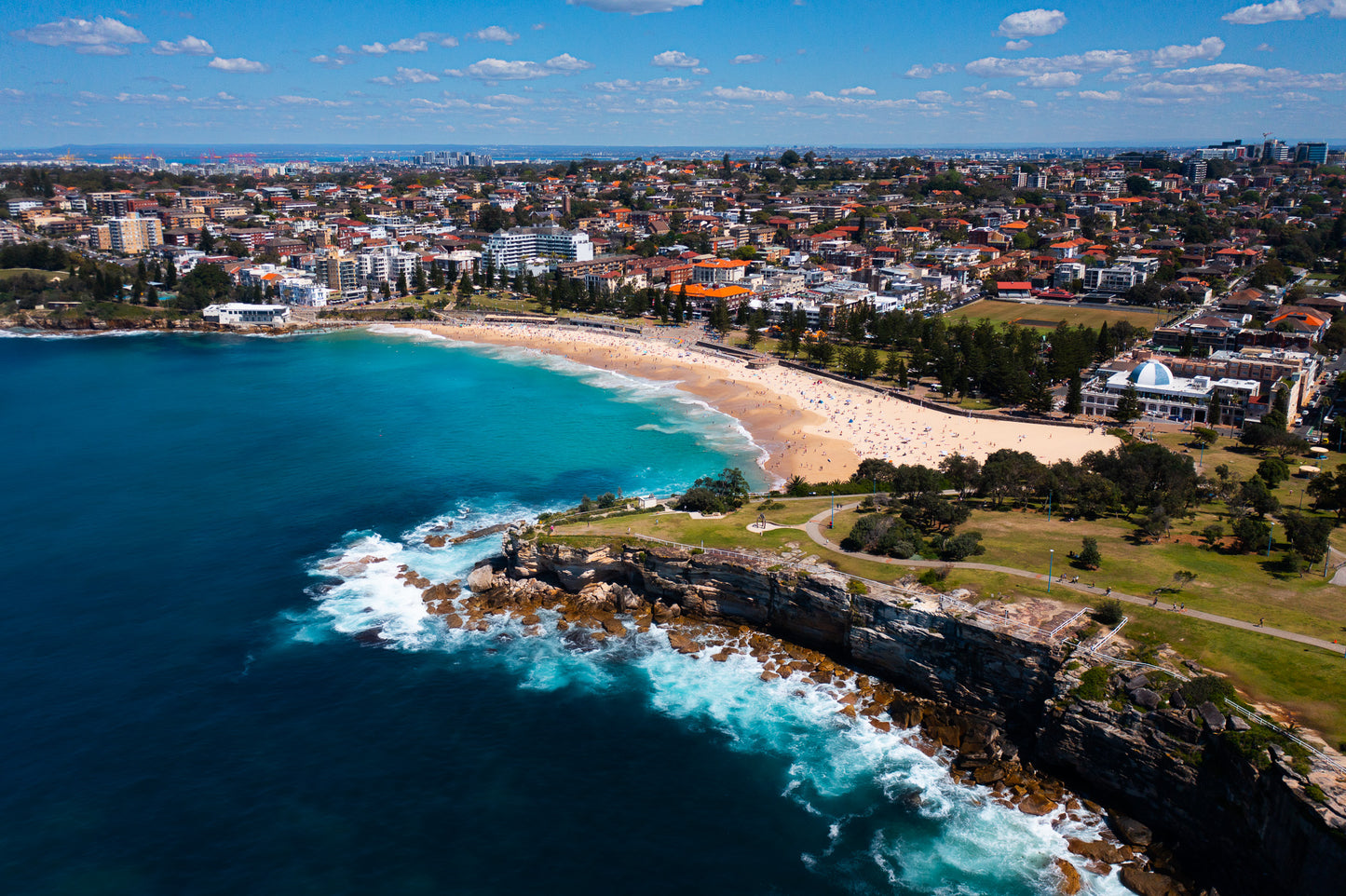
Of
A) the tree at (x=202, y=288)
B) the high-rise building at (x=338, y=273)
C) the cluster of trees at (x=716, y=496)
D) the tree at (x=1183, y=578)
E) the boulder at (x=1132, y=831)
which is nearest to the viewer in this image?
the boulder at (x=1132, y=831)

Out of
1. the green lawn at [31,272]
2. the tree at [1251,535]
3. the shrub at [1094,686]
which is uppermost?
the green lawn at [31,272]

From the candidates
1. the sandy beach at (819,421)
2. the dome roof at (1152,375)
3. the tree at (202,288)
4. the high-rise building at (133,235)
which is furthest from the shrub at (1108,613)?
the high-rise building at (133,235)

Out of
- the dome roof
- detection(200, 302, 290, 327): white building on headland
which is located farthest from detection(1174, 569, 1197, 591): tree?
detection(200, 302, 290, 327): white building on headland

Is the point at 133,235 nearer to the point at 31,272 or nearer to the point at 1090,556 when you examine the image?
the point at 31,272

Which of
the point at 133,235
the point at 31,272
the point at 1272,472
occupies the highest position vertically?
the point at 133,235

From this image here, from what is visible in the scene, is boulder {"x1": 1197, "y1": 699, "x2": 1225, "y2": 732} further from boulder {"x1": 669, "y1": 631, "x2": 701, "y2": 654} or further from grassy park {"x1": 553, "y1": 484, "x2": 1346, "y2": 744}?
boulder {"x1": 669, "y1": 631, "x2": 701, "y2": 654}

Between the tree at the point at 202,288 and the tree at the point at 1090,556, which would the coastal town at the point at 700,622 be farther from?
the tree at the point at 202,288

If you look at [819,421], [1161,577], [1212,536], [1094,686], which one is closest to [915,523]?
[1161,577]
